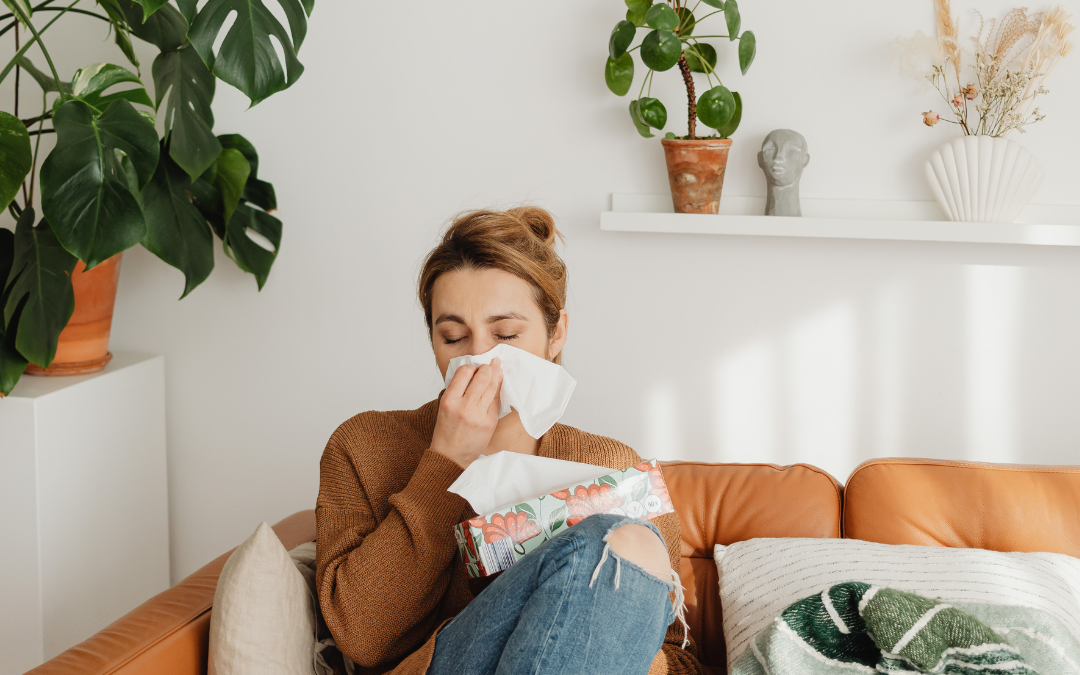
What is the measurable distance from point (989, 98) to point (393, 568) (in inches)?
62.8

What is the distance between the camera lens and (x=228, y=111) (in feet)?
6.86

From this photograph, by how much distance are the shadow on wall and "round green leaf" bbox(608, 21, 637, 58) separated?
78 cm

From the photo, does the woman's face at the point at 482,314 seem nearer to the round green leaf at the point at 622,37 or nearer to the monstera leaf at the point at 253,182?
the round green leaf at the point at 622,37

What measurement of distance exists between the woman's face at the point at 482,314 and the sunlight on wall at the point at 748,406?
2.71ft

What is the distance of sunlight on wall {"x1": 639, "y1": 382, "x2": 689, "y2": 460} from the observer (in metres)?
2.04

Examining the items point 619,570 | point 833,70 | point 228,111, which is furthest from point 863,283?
point 228,111

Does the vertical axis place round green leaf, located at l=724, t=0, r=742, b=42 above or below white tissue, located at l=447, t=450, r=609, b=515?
above

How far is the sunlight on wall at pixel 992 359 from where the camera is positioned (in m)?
1.86

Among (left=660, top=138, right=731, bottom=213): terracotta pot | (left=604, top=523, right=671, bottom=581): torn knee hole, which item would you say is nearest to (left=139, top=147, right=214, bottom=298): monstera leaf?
(left=660, top=138, right=731, bottom=213): terracotta pot

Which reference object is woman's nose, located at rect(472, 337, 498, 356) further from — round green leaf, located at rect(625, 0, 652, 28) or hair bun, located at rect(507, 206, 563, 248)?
round green leaf, located at rect(625, 0, 652, 28)

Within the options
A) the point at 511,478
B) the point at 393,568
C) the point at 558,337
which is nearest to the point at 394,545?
the point at 393,568

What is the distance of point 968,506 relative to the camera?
1.42 m

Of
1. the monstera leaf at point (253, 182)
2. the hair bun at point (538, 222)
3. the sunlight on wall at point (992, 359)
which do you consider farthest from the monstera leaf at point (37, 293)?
the sunlight on wall at point (992, 359)

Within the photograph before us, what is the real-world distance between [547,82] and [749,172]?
1.80ft
